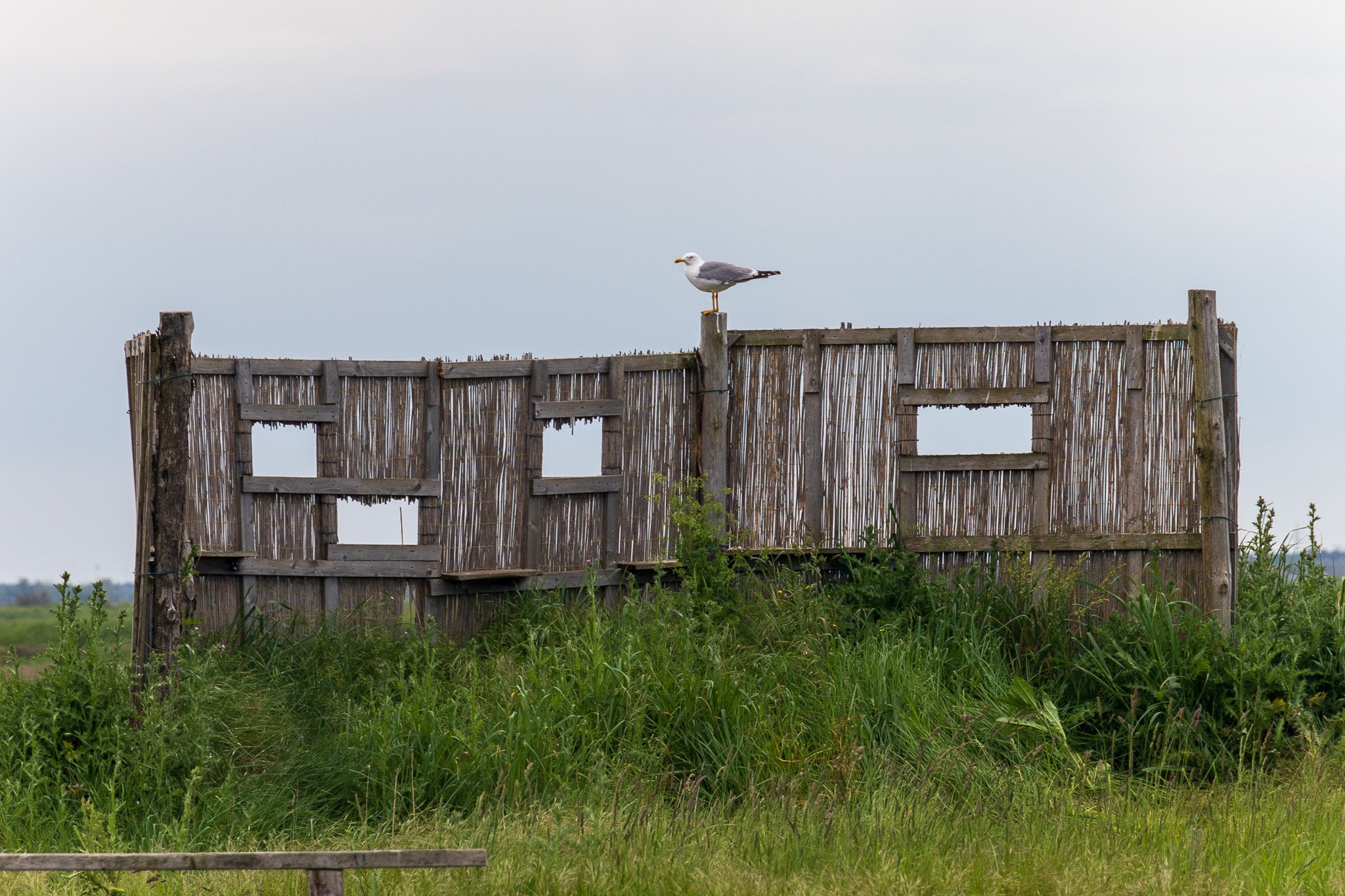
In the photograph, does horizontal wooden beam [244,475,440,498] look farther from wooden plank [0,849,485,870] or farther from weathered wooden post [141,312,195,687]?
wooden plank [0,849,485,870]

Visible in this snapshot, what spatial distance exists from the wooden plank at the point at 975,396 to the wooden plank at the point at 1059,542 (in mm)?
1070

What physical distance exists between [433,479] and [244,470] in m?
1.54

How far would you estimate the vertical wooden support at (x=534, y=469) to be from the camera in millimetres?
9844

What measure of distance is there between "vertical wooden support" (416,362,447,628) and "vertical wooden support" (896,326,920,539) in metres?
3.68

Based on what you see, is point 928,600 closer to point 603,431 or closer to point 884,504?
point 884,504

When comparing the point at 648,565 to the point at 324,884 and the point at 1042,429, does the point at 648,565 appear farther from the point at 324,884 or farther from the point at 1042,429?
the point at 324,884

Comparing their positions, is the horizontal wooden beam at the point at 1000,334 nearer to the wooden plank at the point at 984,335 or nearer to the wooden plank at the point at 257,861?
the wooden plank at the point at 984,335

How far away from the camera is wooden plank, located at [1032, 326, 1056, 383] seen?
968 cm

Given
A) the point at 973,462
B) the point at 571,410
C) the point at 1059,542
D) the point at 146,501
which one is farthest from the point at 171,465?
the point at 1059,542

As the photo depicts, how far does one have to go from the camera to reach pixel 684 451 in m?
9.94

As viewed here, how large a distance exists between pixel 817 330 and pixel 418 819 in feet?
16.4

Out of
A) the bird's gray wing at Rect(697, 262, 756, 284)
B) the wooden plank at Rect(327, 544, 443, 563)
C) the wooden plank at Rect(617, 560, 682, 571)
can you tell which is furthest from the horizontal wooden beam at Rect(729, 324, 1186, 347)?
the wooden plank at Rect(327, 544, 443, 563)

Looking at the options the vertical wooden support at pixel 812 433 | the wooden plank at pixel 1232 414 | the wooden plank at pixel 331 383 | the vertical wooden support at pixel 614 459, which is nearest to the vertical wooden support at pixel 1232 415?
the wooden plank at pixel 1232 414

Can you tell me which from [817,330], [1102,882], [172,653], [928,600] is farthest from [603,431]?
[1102,882]
